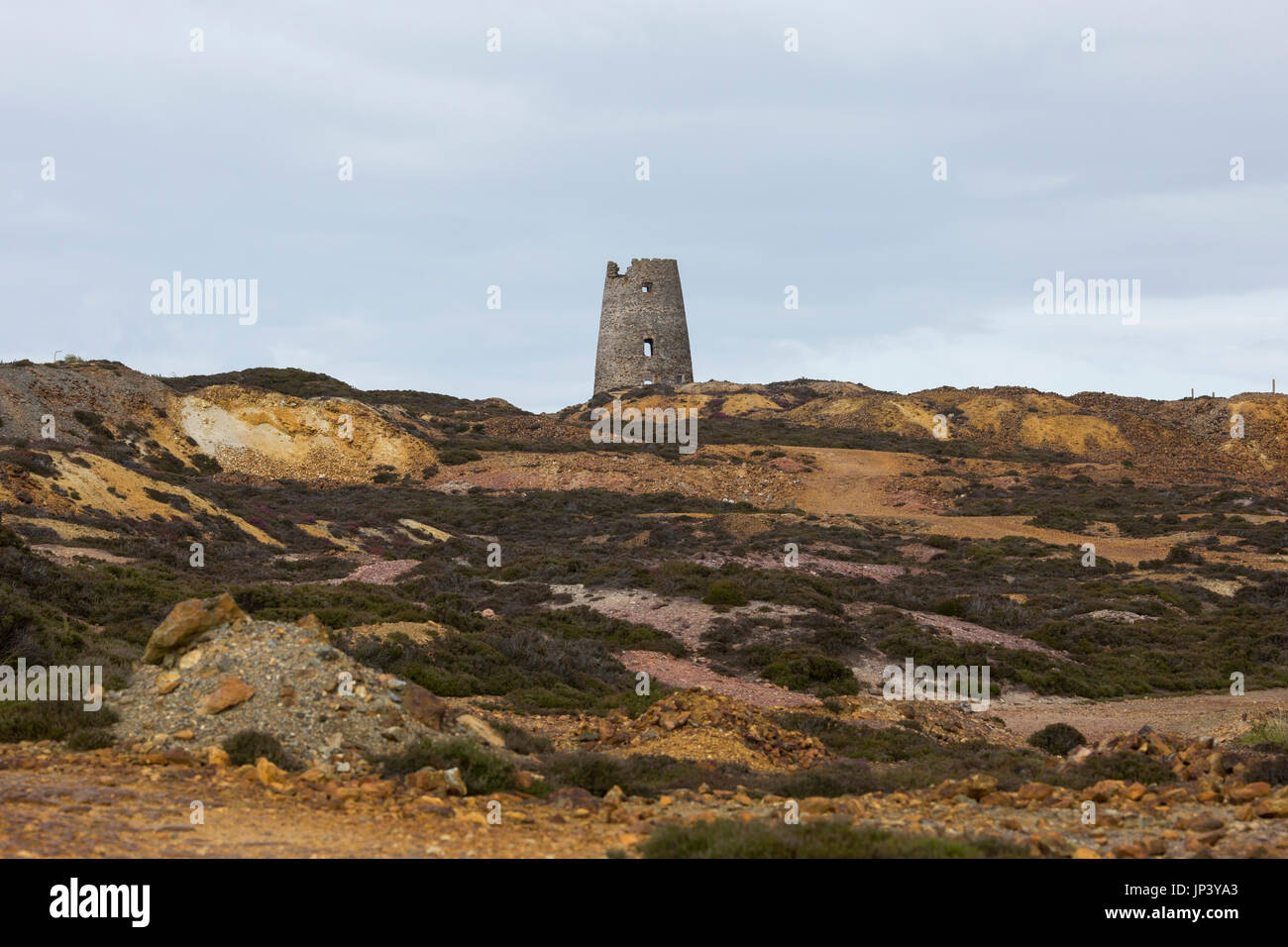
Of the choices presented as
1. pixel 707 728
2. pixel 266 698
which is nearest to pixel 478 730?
pixel 266 698

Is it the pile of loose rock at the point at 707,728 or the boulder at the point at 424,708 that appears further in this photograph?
the pile of loose rock at the point at 707,728

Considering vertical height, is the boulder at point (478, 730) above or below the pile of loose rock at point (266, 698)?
below

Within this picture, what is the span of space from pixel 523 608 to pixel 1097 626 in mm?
12527

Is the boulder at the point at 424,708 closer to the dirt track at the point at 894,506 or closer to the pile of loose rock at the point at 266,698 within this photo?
the pile of loose rock at the point at 266,698

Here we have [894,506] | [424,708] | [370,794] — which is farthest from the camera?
[894,506]

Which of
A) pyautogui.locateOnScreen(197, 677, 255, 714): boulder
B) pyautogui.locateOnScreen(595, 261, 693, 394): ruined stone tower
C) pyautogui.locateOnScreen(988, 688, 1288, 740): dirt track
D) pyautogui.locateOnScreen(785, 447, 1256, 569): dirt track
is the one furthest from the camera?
pyautogui.locateOnScreen(595, 261, 693, 394): ruined stone tower

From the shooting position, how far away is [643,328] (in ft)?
237

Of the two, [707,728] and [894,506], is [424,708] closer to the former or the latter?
[707,728]

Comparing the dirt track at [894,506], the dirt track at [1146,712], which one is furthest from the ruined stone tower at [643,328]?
the dirt track at [1146,712]

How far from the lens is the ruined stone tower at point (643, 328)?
71.9m

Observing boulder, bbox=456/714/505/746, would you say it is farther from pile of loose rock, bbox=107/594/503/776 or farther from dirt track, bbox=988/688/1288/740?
dirt track, bbox=988/688/1288/740

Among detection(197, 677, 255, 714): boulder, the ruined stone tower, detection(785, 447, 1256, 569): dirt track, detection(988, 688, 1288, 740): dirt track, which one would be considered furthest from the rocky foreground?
the ruined stone tower

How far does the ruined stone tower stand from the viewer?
7188 centimetres

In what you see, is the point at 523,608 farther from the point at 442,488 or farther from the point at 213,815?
the point at 442,488
